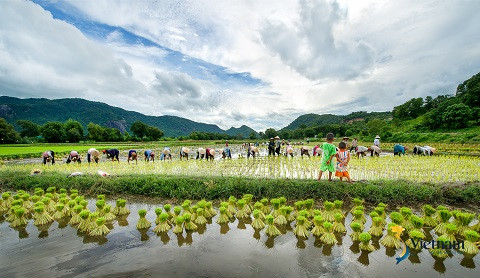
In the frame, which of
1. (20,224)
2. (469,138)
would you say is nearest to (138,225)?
(20,224)

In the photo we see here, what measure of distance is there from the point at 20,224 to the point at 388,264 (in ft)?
33.2

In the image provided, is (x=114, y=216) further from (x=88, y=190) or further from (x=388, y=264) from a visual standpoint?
(x=388, y=264)

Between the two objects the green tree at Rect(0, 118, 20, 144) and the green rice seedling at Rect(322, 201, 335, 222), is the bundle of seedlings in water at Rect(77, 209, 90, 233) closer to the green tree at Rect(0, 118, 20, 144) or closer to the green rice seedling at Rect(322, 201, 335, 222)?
the green rice seedling at Rect(322, 201, 335, 222)

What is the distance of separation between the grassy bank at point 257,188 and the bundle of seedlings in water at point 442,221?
2.19 m

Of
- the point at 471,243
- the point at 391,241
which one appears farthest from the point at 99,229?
the point at 471,243

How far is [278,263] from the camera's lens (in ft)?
15.5

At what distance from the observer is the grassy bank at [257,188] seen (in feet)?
26.7

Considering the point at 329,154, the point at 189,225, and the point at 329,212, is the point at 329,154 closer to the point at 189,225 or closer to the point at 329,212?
the point at 329,212

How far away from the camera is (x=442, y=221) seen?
5.82 meters

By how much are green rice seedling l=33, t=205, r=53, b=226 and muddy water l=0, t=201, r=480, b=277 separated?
0.59 m

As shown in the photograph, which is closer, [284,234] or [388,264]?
[388,264]

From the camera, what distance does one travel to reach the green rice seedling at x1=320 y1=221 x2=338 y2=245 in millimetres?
5374

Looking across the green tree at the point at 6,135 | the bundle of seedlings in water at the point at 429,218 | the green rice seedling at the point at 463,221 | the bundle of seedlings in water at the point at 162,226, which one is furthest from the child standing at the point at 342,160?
the green tree at the point at 6,135

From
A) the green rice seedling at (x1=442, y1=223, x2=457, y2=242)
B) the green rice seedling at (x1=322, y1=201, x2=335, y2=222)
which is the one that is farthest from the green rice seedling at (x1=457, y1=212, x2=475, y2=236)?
the green rice seedling at (x1=322, y1=201, x2=335, y2=222)
